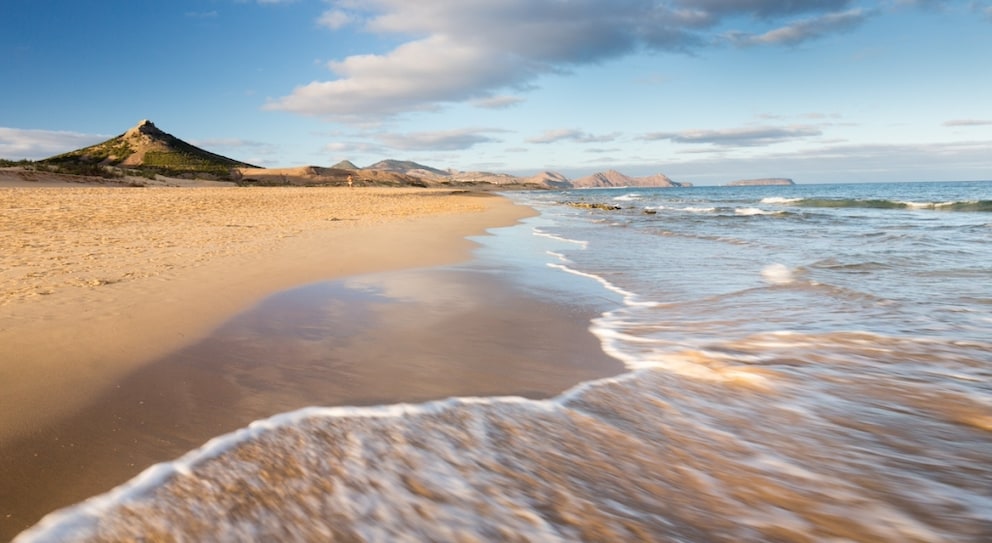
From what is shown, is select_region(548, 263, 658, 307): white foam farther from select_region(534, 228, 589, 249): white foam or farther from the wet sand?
select_region(534, 228, 589, 249): white foam

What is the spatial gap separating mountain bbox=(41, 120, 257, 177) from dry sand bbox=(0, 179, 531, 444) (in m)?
50.2

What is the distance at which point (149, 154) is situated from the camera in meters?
64.8

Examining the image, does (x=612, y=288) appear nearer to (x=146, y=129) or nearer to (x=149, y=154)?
(x=149, y=154)

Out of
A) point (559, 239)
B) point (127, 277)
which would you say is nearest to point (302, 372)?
point (127, 277)

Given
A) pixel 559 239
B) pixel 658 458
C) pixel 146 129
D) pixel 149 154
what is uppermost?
pixel 146 129

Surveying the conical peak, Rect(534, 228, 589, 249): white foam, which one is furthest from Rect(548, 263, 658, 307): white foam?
the conical peak

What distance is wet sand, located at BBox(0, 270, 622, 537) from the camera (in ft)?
7.33

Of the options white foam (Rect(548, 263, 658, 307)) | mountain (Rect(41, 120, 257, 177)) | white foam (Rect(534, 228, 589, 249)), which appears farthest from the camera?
mountain (Rect(41, 120, 257, 177))

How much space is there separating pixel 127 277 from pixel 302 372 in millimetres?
3729

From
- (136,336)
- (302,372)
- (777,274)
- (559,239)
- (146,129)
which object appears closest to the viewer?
(302,372)

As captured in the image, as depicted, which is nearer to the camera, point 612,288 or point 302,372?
point 302,372

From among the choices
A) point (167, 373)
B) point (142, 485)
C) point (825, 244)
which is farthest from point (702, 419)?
point (825, 244)

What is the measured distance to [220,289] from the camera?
5.60 metres

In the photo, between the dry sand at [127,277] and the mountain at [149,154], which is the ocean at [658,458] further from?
the mountain at [149,154]
